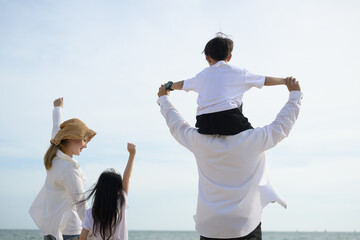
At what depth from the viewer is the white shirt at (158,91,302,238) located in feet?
9.52

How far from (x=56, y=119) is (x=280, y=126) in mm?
2521

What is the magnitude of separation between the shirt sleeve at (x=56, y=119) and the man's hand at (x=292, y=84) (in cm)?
243

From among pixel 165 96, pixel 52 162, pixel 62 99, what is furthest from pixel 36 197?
pixel 165 96

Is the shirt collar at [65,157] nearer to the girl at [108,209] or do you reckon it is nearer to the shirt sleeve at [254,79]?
the girl at [108,209]

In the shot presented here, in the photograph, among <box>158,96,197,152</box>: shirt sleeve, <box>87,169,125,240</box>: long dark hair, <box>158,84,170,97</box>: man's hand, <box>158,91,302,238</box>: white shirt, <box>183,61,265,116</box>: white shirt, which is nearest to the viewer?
<box>158,91,302,238</box>: white shirt

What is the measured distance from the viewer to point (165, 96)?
11.1 feet

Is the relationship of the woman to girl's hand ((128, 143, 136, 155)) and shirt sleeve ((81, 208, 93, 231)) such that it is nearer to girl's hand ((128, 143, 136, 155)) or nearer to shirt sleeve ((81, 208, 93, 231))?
shirt sleeve ((81, 208, 93, 231))

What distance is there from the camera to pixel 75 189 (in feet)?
13.0

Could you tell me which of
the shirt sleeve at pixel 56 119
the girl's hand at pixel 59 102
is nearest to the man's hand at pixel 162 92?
the shirt sleeve at pixel 56 119

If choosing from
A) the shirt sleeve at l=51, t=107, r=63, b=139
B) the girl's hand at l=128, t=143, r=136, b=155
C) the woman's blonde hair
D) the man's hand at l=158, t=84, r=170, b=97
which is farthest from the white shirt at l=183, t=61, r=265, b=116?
the shirt sleeve at l=51, t=107, r=63, b=139

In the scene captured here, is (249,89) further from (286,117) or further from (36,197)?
(36,197)

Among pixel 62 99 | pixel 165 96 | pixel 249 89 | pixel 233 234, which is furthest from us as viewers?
pixel 62 99

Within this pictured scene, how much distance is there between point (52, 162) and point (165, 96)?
138 cm

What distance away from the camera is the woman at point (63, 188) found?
3979 millimetres
